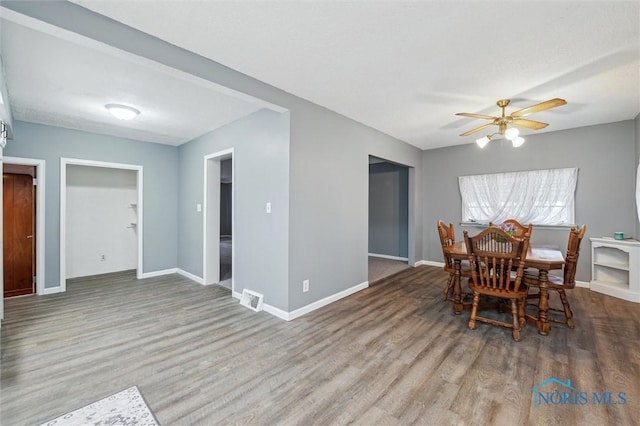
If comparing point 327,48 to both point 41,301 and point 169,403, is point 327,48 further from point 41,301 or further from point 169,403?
point 41,301

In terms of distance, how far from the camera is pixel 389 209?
6.67 metres

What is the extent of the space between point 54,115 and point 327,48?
3.86 meters

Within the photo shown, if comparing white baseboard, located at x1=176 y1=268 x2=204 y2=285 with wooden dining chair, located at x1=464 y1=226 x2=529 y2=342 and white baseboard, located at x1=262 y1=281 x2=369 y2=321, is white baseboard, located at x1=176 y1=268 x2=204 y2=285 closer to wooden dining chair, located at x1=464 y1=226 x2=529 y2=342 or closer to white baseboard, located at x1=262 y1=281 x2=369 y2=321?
white baseboard, located at x1=262 y1=281 x2=369 y2=321

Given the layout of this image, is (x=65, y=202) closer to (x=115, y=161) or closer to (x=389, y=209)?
(x=115, y=161)

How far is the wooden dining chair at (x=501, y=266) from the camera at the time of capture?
2.45 metres

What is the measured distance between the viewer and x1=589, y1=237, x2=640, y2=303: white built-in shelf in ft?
11.5

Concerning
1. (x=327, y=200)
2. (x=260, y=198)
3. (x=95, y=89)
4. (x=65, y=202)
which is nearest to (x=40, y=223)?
(x=65, y=202)

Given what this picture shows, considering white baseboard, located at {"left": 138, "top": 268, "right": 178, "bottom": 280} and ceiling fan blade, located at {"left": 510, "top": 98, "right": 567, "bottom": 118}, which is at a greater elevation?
ceiling fan blade, located at {"left": 510, "top": 98, "right": 567, "bottom": 118}

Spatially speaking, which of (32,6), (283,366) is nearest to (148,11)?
(32,6)

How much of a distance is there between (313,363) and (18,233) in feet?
15.4

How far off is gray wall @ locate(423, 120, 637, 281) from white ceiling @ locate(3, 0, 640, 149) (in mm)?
660

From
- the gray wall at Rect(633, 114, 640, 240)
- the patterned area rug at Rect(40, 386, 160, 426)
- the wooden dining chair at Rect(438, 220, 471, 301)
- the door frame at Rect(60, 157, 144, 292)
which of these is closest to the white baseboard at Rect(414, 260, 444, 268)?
the wooden dining chair at Rect(438, 220, 471, 301)

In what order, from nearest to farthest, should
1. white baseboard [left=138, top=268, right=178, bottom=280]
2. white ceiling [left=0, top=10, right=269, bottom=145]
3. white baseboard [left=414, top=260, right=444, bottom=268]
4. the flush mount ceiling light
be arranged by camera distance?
white ceiling [left=0, top=10, right=269, bottom=145] → the flush mount ceiling light → white baseboard [left=138, top=268, right=178, bottom=280] → white baseboard [left=414, top=260, right=444, bottom=268]

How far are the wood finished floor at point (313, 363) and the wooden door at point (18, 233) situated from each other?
477mm
